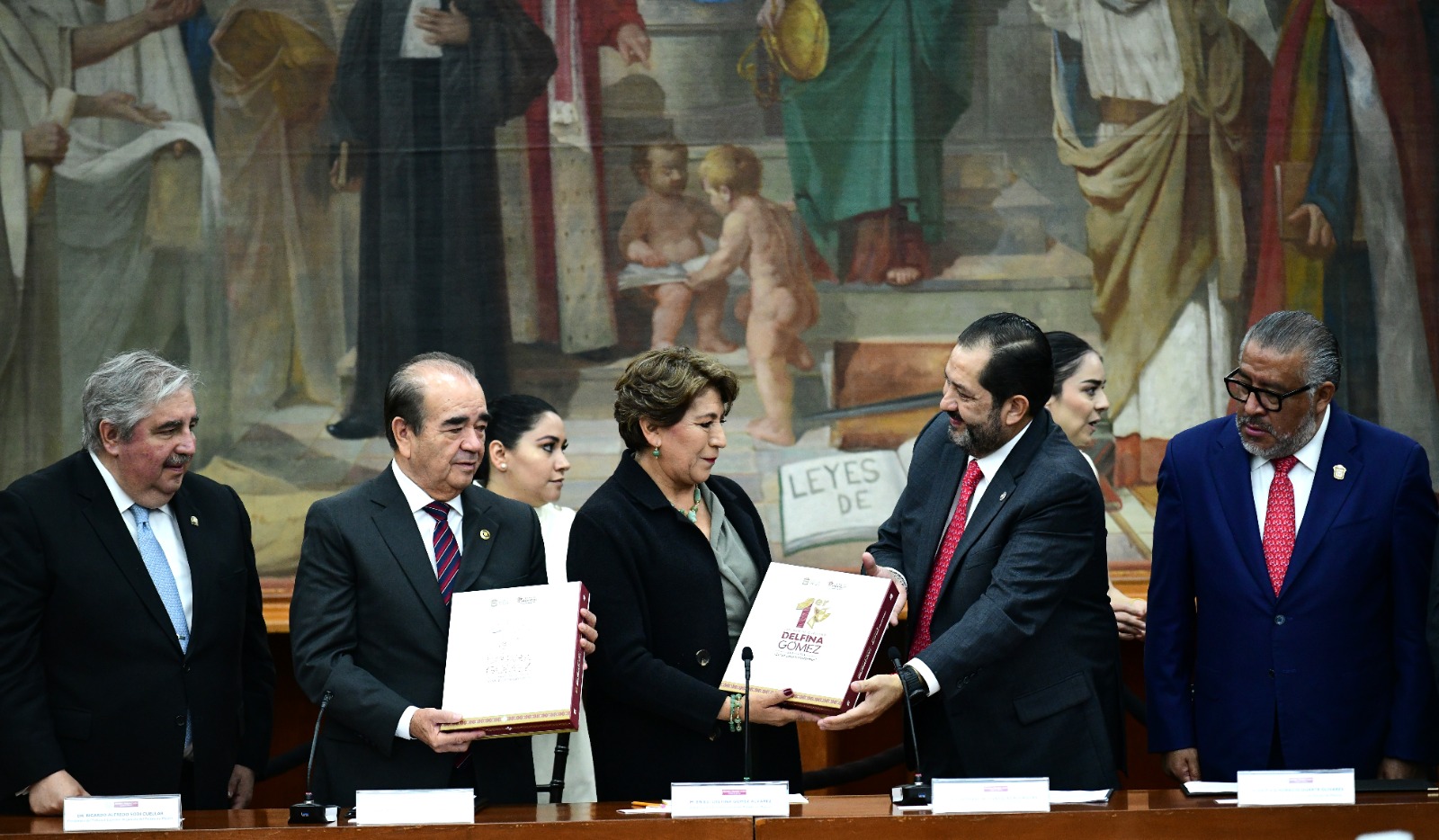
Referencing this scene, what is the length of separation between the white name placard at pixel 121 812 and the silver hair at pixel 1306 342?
9.28 ft

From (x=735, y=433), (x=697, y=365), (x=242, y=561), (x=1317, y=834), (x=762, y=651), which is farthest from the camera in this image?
(x=735, y=433)

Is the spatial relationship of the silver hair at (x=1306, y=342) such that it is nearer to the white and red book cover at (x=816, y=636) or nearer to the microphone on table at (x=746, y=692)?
the white and red book cover at (x=816, y=636)

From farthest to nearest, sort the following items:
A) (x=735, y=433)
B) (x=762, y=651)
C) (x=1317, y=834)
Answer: (x=735, y=433) < (x=762, y=651) < (x=1317, y=834)

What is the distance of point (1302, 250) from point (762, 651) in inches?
150

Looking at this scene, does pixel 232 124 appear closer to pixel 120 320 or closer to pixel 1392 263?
pixel 120 320

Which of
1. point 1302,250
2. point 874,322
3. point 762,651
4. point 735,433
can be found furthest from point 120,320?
point 1302,250

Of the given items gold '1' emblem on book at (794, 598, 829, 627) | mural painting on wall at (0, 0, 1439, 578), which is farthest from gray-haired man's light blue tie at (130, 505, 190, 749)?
mural painting on wall at (0, 0, 1439, 578)

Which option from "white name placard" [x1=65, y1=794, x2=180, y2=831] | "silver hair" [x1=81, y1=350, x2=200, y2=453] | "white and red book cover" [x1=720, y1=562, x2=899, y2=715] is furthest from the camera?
"silver hair" [x1=81, y1=350, x2=200, y2=453]

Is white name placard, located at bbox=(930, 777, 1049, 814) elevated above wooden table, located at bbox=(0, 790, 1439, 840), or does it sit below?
above

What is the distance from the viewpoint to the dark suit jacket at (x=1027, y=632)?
3.70 m

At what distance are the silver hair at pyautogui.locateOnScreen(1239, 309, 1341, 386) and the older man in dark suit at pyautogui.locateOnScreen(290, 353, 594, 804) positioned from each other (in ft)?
6.16

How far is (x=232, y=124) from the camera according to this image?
21.0 ft

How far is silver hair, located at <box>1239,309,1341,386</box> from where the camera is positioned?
12.5 feet

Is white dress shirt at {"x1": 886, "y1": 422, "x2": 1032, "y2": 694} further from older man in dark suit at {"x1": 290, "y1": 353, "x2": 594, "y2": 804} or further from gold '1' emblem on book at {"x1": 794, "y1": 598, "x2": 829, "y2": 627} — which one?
older man in dark suit at {"x1": 290, "y1": 353, "x2": 594, "y2": 804}
